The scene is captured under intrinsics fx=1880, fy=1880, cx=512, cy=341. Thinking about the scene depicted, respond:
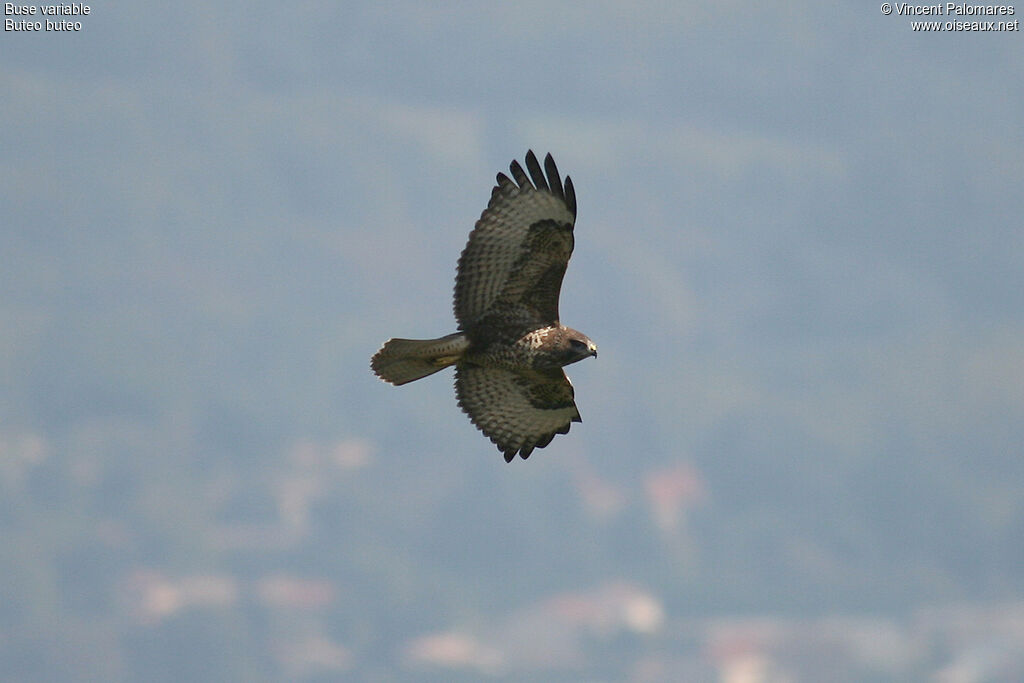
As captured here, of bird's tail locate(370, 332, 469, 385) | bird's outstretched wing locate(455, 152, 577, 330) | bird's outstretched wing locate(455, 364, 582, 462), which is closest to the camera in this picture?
bird's outstretched wing locate(455, 152, 577, 330)

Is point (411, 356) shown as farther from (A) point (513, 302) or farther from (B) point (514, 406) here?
(B) point (514, 406)

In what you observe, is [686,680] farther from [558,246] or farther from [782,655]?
[558,246]

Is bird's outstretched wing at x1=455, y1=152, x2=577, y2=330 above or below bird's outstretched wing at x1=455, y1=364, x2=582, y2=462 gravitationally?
above

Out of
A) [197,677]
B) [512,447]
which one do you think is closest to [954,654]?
[197,677]

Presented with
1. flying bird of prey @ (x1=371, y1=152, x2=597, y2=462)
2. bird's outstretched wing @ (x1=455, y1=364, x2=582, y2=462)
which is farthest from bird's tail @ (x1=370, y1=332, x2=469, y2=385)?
bird's outstretched wing @ (x1=455, y1=364, x2=582, y2=462)

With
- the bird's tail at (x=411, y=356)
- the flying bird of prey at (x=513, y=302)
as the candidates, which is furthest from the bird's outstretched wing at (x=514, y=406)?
the bird's tail at (x=411, y=356)

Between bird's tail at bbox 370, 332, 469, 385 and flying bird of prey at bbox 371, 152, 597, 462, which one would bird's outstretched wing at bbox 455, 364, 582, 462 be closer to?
flying bird of prey at bbox 371, 152, 597, 462

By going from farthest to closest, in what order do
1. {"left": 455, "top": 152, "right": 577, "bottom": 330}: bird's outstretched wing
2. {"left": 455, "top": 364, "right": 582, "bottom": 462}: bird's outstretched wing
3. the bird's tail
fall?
1. {"left": 455, "top": 364, "right": 582, "bottom": 462}: bird's outstretched wing
2. the bird's tail
3. {"left": 455, "top": 152, "right": 577, "bottom": 330}: bird's outstretched wing

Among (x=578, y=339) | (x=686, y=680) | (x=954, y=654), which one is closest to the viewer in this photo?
(x=578, y=339)
